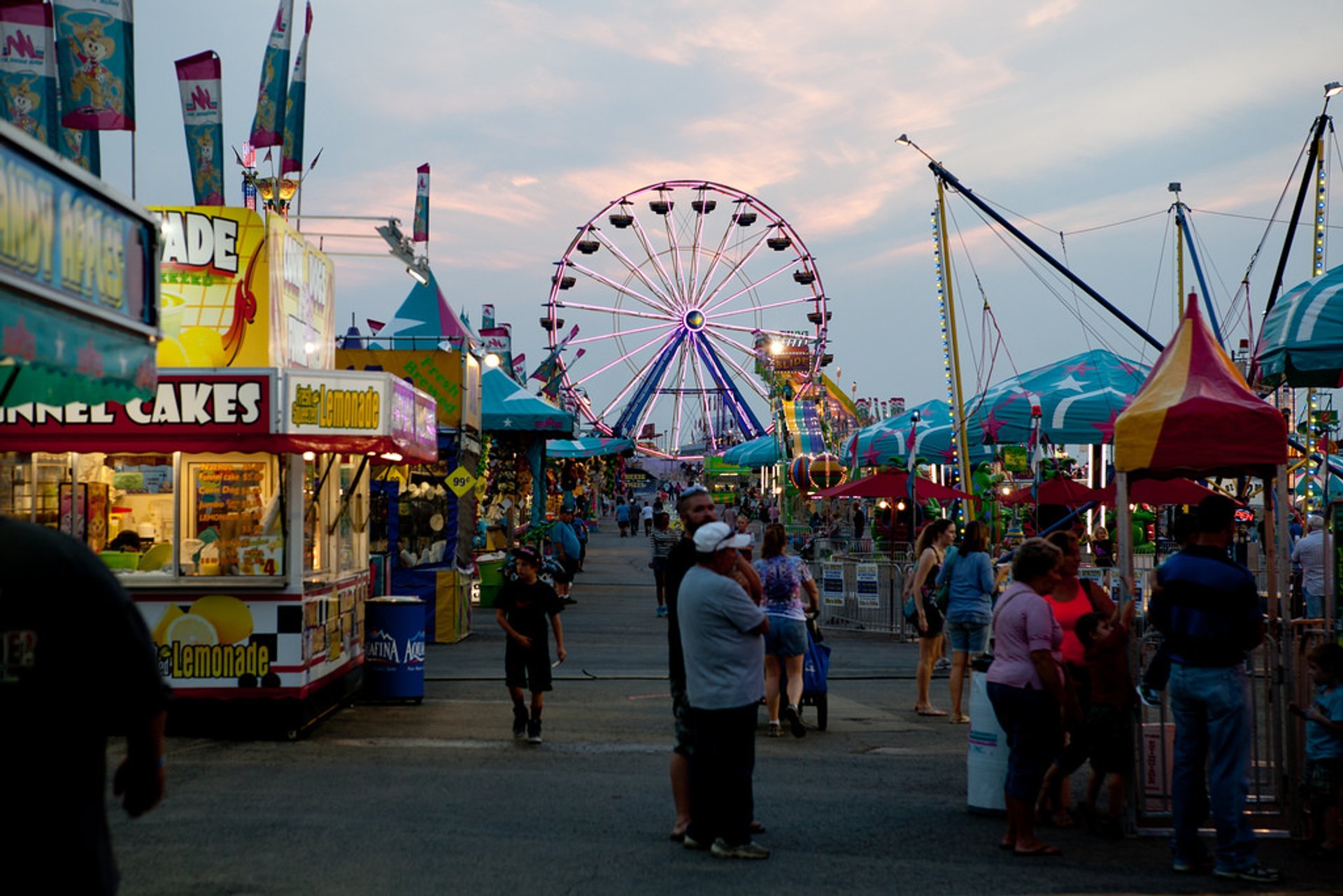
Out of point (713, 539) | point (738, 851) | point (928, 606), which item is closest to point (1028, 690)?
point (738, 851)

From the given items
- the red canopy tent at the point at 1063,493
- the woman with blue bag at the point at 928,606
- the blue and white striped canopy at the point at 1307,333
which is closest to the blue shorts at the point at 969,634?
the woman with blue bag at the point at 928,606

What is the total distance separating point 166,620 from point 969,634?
20.2ft

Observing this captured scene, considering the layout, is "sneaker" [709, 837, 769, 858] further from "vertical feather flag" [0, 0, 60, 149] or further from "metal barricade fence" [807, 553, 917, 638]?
"metal barricade fence" [807, 553, 917, 638]

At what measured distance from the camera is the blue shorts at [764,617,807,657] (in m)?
10.3

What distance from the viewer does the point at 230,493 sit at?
34.7 feet

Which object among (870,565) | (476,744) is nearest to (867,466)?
(870,565)

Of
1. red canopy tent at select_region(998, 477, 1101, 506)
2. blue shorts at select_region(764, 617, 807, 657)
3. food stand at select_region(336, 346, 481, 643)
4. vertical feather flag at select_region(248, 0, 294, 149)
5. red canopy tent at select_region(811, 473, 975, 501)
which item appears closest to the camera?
blue shorts at select_region(764, 617, 807, 657)

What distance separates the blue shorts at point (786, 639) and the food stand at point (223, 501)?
10.6 feet

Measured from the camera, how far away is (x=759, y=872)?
21.0 feet

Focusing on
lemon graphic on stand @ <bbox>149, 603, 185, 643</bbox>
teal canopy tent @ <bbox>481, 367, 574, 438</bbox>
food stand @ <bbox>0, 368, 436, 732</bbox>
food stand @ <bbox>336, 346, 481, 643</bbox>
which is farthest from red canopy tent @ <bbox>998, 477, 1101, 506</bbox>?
lemon graphic on stand @ <bbox>149, 603, 185, 643</bbox>

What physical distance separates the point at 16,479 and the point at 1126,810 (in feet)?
26.3

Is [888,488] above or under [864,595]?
above

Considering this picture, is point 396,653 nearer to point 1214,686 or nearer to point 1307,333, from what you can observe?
point 1214,686

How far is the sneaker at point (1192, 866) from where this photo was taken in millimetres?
6496
